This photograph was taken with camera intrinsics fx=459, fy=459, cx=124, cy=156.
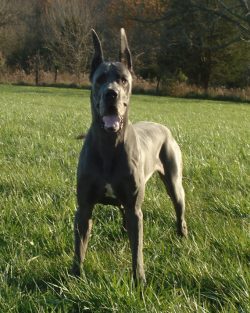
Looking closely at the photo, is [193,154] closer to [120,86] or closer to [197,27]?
[120,86]

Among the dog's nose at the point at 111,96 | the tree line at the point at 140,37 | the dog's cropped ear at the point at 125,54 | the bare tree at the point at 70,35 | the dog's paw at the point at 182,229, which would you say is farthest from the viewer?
the bare tree at the point at 70,35

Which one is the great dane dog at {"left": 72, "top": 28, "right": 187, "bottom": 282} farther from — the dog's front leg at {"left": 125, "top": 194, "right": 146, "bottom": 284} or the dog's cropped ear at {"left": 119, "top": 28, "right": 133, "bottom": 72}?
the dog's cropped ear at {"left": 119, "top": 28, "right": 133, "bottom": 72}

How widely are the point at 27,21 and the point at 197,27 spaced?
18.5 m

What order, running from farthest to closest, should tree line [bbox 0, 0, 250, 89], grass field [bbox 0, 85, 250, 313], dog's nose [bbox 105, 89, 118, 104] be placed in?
tree line [bbox 0, 0, 250, 89]
dog's nose [bbox 105, 89, 118, 104]
grass field [bbox 0, 85, 250, 313]

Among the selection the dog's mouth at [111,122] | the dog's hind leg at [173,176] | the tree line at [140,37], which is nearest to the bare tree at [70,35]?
the tree line at [140,37]

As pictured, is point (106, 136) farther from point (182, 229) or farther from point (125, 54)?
point (182, 229)

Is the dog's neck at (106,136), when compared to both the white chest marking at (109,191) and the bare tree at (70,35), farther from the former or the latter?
the bare tree at (70,35)

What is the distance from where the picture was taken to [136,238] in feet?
9.30

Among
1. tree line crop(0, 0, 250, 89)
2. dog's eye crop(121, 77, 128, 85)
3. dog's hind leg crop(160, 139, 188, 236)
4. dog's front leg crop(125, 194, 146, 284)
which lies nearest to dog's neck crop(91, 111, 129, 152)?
dog's eye crop(121, 77, 128, 85)

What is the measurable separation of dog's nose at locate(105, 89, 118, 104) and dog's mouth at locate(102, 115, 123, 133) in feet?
0.33

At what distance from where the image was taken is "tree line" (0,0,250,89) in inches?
1300

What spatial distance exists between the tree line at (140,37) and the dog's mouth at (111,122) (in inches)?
1043

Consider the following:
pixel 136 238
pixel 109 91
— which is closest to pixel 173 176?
pixel 136 238

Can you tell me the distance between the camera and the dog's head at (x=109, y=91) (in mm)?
2715
